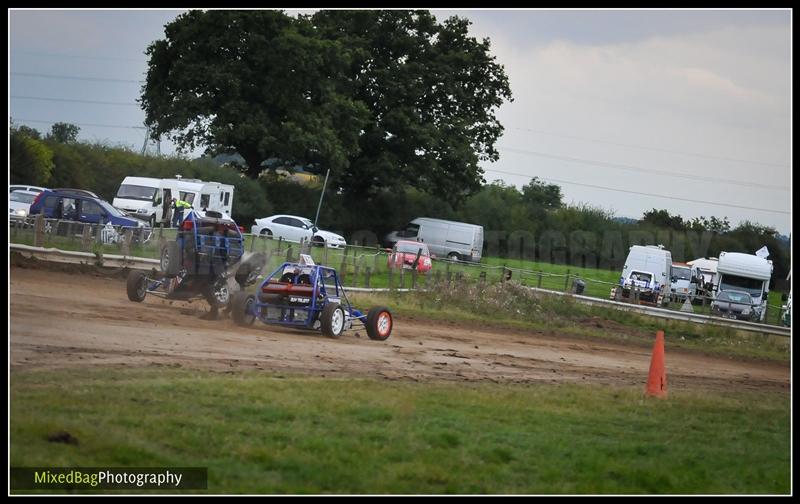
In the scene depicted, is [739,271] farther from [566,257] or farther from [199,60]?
[199,60]

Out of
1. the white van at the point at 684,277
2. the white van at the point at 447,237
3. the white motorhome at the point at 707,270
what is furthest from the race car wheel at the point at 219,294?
the white motorhome at the point at 707,270

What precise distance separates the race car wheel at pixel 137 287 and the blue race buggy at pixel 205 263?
1.81ft

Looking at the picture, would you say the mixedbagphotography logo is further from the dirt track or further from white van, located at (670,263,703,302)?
white van, located at (670,263,703,302)

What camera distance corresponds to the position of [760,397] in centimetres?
1911

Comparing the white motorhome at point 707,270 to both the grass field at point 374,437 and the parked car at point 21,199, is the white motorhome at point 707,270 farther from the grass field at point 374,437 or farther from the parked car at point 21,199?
the grass field at point 374,437

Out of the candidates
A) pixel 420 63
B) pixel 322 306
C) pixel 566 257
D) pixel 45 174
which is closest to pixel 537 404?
pixel 322 306

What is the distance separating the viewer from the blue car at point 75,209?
3434 cm

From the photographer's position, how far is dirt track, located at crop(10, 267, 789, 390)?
1471 centimetres

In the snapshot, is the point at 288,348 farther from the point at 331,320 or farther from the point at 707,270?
the point at 707,270

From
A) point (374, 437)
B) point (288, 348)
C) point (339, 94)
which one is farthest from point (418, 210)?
point (374, 437)

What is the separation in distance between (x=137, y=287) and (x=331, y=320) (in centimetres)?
420

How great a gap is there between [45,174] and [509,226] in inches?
1169

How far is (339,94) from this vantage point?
178 feet

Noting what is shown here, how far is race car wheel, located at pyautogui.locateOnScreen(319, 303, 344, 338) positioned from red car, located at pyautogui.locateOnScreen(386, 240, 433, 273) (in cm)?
1496
